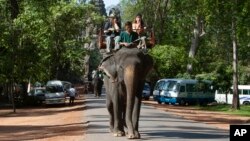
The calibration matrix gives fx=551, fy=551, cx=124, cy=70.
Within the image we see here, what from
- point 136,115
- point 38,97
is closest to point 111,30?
point 136,115

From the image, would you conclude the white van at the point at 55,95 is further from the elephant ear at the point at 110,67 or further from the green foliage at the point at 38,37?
the elephant ear at the point at 110,67

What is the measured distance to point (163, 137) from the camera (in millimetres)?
13172

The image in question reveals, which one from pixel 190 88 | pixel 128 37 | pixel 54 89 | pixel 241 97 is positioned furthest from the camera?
pixel 241 97

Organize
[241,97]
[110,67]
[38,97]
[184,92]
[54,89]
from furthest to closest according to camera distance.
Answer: [241,97], [184,92], [38,97], [54,89], [110,67]

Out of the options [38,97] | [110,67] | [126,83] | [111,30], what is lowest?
[38,97]

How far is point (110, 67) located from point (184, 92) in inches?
1352

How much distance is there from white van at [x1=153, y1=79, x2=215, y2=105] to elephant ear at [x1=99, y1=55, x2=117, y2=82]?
33.1 meters

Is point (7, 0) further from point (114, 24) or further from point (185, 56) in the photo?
point (114, 24)

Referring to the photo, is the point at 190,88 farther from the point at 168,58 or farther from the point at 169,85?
the point at 168,58

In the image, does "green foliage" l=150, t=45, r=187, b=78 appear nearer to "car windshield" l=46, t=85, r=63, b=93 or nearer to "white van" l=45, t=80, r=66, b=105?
"car windshield" l=46, t=85, r=63, b=93

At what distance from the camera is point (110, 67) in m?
13.1

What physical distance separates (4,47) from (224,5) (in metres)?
15.4

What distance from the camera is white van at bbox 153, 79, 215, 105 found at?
46688 mm

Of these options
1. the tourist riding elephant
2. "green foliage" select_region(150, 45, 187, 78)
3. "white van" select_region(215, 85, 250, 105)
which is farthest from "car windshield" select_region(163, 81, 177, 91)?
the tourist riding elephant
